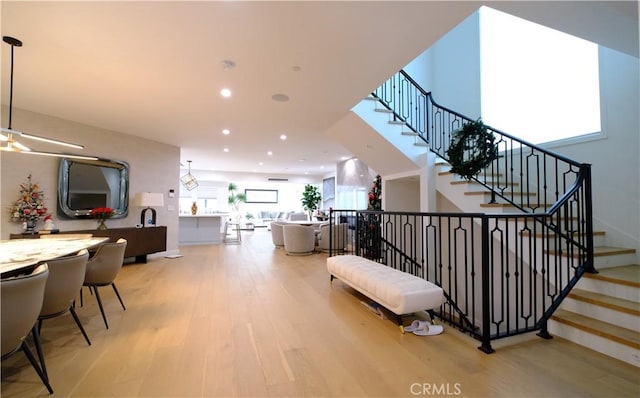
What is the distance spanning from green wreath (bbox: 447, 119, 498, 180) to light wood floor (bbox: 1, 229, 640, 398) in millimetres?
2256

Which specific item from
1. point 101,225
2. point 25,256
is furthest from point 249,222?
point 25,256

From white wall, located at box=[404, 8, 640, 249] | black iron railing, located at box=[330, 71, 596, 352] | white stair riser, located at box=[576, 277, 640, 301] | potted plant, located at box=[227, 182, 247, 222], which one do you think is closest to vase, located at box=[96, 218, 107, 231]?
black iron railing, located at box=[330, 71, 596, 352]

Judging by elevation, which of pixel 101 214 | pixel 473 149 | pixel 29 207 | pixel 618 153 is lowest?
pixel 101 214

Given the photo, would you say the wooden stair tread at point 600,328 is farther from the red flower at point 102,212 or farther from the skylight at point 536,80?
the red flower at point 102,212

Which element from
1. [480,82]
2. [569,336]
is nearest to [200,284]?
[569,336]

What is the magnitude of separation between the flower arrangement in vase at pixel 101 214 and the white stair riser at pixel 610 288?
281 inches

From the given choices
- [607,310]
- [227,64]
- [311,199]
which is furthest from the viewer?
[311,199]

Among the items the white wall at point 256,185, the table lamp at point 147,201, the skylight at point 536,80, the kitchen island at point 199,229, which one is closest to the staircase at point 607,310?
the skylight at point 536,80

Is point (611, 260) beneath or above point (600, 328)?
above

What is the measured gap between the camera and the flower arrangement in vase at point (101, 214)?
5156mm

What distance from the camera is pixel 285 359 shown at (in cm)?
212

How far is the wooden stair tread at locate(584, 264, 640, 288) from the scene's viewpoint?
2.41 m

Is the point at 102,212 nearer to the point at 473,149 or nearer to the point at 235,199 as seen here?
the point at 473,149

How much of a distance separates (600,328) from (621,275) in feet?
2.70
